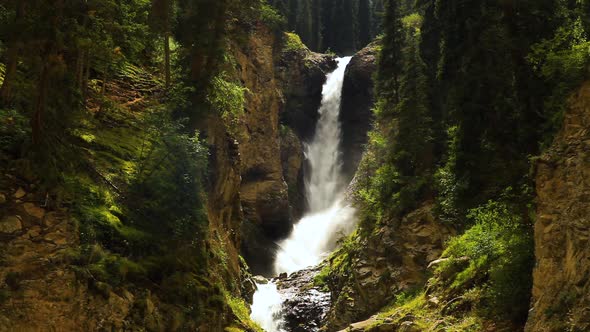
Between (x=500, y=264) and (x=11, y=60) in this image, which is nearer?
(x=11, y=60)

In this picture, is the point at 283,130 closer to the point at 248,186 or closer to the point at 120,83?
the point at 248,186

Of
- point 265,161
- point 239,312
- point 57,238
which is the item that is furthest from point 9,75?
point 265,161

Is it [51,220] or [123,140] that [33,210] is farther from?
[123,140]

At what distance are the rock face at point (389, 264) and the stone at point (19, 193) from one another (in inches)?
647

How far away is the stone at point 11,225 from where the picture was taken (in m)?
9.81

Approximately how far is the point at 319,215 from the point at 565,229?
131 ft

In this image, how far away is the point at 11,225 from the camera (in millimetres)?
9945

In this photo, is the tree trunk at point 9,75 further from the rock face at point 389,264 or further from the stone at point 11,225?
the rock face at point 389,264

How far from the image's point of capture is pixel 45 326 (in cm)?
954

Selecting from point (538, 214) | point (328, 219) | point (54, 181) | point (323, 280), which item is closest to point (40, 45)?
point (54, 181)

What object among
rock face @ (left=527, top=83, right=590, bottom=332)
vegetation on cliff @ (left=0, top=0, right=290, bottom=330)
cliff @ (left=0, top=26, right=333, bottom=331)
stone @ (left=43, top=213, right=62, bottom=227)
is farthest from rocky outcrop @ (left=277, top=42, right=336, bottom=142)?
stone @ (left=43, top=213, right=62, bottom=227)

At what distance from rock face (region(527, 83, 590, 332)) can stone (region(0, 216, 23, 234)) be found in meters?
10.2

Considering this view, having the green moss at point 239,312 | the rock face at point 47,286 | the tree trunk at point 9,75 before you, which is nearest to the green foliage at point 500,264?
the green moss at point 239,312

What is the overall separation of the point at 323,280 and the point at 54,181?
2357 cm
